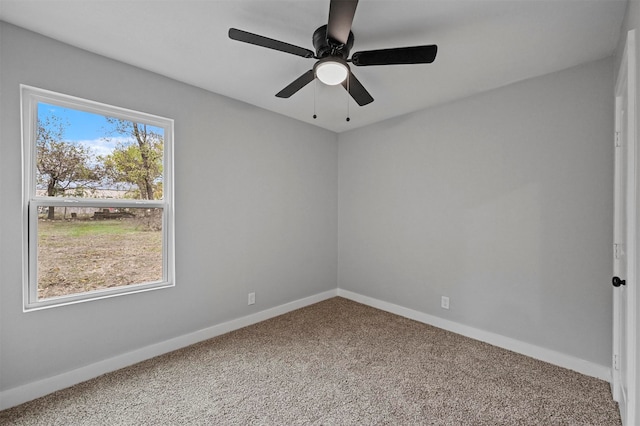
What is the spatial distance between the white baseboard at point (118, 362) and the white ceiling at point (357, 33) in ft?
7.74

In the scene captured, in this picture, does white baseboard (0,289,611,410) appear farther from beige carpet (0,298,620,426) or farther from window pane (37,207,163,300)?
window pane (37,207,163,300)

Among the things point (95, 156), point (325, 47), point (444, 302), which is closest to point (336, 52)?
point (325, 47)

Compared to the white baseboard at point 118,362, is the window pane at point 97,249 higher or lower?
higher

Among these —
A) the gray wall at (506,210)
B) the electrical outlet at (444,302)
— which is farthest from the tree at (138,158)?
the electrical outlet at (444,302)

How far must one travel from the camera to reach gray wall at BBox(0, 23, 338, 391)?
1.90 meters

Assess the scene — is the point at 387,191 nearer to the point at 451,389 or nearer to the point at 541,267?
the point at 541,267

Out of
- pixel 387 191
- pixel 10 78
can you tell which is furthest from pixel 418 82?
pixel 10 78

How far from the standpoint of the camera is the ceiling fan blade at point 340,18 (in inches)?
51.6

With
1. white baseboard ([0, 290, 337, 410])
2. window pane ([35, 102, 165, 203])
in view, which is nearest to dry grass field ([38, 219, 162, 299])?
window pane ([35, 102, 165, 203])

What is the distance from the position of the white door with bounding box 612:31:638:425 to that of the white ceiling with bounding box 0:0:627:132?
414 mm

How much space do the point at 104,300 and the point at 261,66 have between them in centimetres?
222

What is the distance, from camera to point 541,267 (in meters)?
2.47

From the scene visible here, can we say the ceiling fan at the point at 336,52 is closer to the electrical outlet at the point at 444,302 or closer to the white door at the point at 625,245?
the white door at the point at 625,245

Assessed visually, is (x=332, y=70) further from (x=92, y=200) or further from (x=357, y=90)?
(x=92, y=200)
